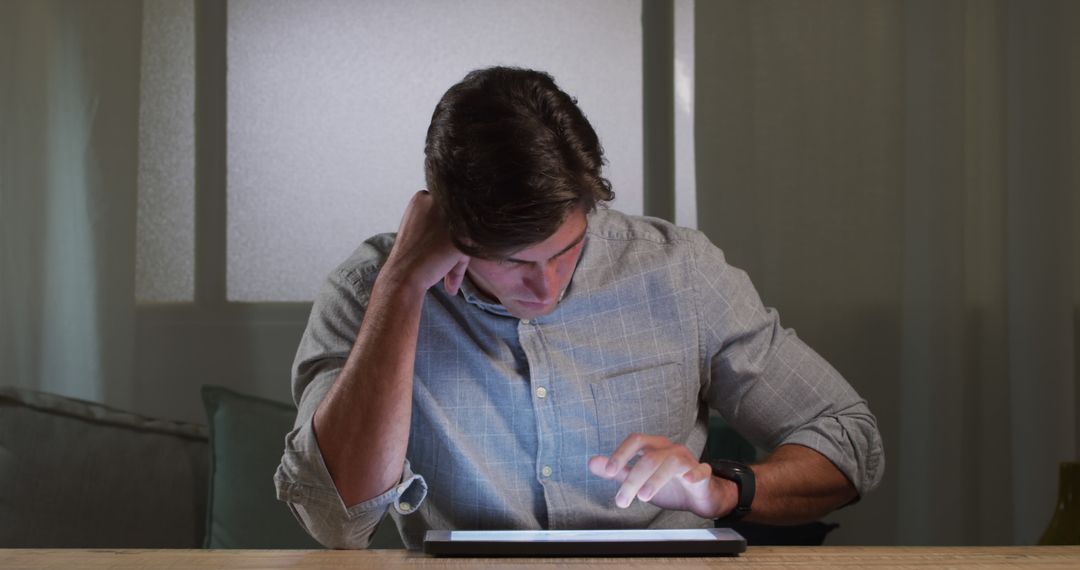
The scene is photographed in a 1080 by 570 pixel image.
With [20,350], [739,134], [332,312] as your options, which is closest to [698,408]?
[332,312]

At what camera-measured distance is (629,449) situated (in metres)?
1.13

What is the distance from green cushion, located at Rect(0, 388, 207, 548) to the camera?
Result: 1.93 meters

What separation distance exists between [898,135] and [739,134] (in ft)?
1.10

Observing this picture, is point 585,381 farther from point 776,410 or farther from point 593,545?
point 593,545

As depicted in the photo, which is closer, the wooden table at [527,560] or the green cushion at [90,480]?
the wooden table at [527,560]

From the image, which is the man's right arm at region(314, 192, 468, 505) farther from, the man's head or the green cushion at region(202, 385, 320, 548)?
the green cushion at region(202, 385, 320, 548)

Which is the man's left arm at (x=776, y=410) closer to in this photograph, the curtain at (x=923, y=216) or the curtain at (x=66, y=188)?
the curtain at (x=923, y=216)

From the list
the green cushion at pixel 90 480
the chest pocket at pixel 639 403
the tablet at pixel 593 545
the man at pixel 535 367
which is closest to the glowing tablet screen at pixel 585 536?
the tablet at pixel 593 545

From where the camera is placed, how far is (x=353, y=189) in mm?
2213

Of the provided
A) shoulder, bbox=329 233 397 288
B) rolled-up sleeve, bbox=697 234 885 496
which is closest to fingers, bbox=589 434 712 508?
rolled-up sleeve, bbox=697 234 885 496

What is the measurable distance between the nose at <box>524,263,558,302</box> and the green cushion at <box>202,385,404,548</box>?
0.74 meters

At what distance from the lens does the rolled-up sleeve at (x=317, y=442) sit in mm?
1269

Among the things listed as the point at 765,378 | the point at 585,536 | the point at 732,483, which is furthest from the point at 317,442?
the point at 765,378

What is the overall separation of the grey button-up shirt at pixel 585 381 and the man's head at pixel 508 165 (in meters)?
0.26
